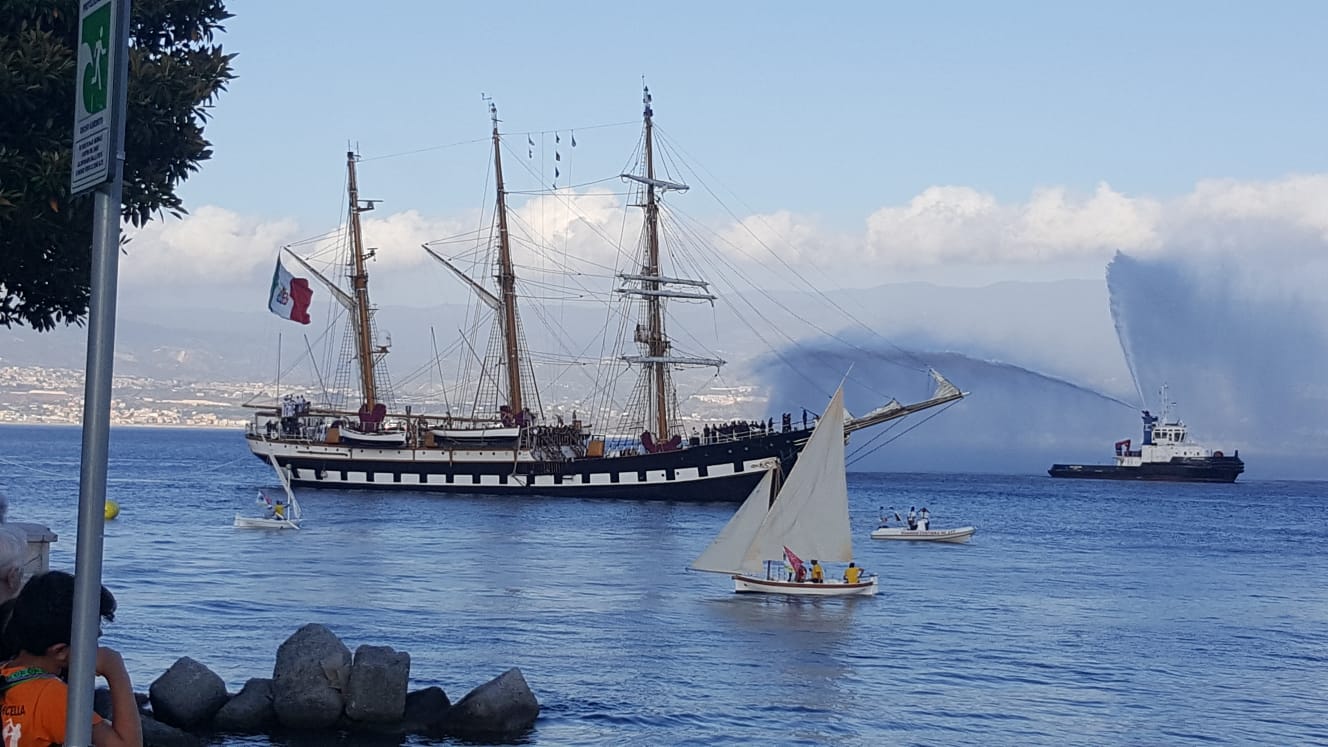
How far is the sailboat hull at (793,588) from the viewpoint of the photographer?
40.1 m

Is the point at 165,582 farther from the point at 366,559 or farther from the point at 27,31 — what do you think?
the point at 27,31

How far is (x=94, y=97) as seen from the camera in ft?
18.5

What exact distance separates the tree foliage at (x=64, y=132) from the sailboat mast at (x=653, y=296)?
7754cm

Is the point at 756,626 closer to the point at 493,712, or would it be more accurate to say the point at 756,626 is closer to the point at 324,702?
the point at 493,712

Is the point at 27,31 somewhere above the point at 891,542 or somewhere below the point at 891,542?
above

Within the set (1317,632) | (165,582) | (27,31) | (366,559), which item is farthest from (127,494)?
(27,31)

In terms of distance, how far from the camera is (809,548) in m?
39.8

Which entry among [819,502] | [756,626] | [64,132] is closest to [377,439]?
[819,502]

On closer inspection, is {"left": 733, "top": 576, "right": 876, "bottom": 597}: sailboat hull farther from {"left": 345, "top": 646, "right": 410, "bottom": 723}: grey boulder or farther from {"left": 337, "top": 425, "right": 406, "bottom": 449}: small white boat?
{"left": 337, "top": 425, "right": 406, "bottom": 449}: small white boat

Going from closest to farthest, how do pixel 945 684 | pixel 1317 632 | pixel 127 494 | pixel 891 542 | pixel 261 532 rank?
pixel 945 684 → pixel 1317 632 → pixel 261 532 → pixel 891 542 → pixel 127 494

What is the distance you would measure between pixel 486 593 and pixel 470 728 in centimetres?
2091

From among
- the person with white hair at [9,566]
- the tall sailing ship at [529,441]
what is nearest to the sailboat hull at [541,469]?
the tall sailing ship at [529,441]

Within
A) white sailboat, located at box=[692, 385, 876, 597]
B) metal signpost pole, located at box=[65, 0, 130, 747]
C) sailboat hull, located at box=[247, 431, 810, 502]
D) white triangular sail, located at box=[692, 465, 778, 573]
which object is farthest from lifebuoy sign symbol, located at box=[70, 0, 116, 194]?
sailboat hull, located at box=[247, 431, 810, 502]

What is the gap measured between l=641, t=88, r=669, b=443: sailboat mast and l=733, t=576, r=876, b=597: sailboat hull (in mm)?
51292
